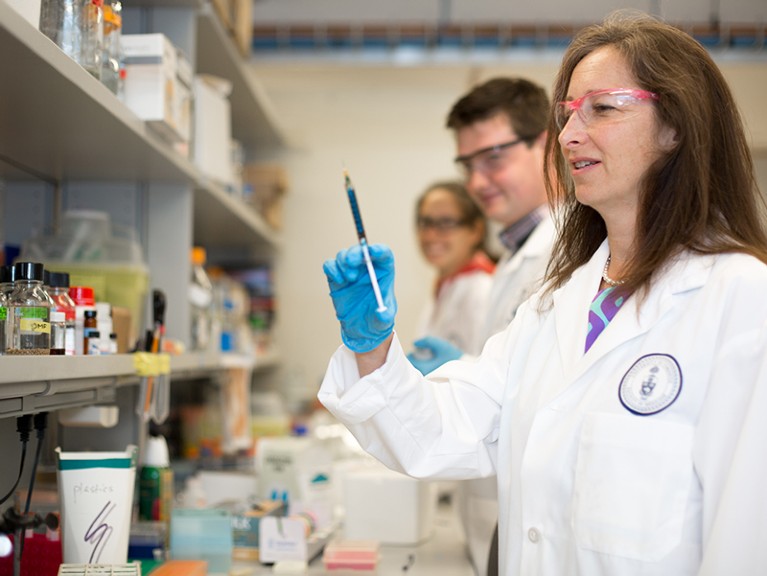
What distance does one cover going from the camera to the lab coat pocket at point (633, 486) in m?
1.31

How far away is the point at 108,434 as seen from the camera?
6.83 feet

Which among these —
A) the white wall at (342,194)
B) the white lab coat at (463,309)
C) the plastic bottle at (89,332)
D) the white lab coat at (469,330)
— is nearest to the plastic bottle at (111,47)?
the plastic bottle at (89,332)

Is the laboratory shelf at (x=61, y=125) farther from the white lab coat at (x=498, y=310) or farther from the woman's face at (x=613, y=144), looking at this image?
the white lab coat at (x=498, y=310)

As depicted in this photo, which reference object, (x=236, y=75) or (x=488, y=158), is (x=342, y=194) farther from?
(x=488, y=158)

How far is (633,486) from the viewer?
1334 mm

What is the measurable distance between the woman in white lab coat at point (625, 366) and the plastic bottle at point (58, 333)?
1.53 feet

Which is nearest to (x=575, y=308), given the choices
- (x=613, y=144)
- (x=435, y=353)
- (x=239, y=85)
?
(x=613, y=144)

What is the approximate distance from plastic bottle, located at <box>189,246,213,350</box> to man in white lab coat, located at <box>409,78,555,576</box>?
650mm

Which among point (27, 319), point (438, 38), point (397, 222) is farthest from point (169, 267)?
point (397, 222)

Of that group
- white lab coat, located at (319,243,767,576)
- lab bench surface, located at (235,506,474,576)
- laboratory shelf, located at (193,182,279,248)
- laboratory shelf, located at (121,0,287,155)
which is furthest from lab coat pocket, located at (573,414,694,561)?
laboratory shelf, located at (121,0,287,155)

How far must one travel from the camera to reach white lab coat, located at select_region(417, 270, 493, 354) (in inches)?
132

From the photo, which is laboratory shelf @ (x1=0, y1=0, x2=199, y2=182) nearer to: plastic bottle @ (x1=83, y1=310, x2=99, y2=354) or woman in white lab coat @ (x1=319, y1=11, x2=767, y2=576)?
plastic bottle @ (x1=83, y1=310, x2=99, y2=354)

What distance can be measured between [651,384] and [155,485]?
123cm

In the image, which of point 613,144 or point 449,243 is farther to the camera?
point 449,243
